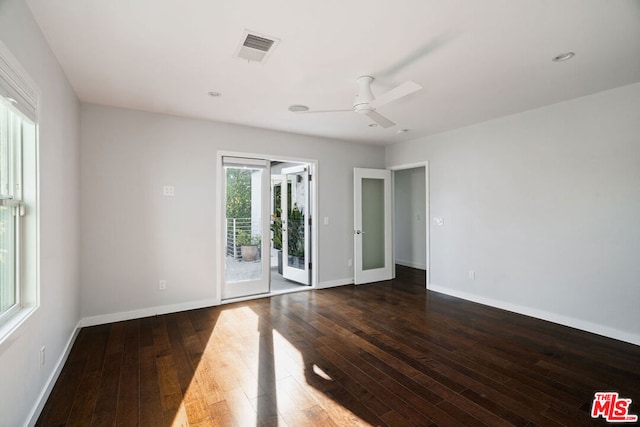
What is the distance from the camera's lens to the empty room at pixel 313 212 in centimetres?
201

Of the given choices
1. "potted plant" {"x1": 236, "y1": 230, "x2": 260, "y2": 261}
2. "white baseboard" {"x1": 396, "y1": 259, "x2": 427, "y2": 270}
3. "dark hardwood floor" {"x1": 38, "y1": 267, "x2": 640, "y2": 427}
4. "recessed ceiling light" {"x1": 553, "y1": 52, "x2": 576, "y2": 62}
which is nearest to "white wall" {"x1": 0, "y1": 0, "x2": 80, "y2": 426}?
"dark hardwood floor" {"x1": 38, "y1": 267, "x2": 640, "y2": 427}

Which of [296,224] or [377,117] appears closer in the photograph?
[377,117]

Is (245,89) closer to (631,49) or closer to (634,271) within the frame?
(631,49)

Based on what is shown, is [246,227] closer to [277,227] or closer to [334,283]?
[277,227]

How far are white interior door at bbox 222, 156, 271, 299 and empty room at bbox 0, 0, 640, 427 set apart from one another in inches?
1.2

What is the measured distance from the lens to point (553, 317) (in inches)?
146

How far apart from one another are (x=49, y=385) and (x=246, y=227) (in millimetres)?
2758

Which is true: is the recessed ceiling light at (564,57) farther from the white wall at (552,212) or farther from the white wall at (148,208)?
the white wall at (148,208)

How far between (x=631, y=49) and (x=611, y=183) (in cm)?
141

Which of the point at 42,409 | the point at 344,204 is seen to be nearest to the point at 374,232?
the point at 344,204

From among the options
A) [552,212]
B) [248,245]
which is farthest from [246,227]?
[552,212]

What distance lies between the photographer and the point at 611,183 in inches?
128

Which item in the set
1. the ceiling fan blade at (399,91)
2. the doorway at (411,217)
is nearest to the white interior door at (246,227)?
the ceiling fan blade at (399,91)

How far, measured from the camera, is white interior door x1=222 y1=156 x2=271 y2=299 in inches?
177
